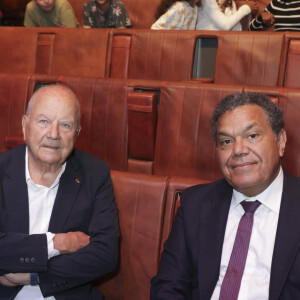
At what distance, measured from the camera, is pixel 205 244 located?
Result: 0.65 m

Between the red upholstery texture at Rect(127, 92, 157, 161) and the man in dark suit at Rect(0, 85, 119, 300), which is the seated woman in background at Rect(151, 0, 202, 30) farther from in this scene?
the man in dark suit at Rect(0, 85, 119, 300)

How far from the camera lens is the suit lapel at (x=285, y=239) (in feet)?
1.92

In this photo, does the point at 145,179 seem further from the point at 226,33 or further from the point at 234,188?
the point at 226,33

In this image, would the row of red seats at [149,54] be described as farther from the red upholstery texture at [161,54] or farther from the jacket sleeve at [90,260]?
the jacket sleeve at [90,260]

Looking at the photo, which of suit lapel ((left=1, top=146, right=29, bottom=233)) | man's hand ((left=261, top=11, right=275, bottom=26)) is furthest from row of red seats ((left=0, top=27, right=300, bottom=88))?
suit lapel ((left=1, top=146, right=29, bottom=233))

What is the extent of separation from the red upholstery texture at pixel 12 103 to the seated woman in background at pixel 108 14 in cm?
61

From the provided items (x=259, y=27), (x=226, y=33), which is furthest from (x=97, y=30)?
(x=259, y=27)

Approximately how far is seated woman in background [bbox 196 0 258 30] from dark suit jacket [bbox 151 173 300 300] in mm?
864

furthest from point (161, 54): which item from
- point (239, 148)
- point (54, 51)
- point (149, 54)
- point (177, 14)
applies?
point (239, 148)

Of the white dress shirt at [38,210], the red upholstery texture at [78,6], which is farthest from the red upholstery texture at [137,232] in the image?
the red upholstery texture at [78,6]

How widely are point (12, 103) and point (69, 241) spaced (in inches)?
19.6

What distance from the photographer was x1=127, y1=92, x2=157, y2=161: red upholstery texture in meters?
0.98

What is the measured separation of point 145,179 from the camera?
0.75 meters

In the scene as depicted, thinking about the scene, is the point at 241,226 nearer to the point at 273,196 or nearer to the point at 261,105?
the point at 273,196
